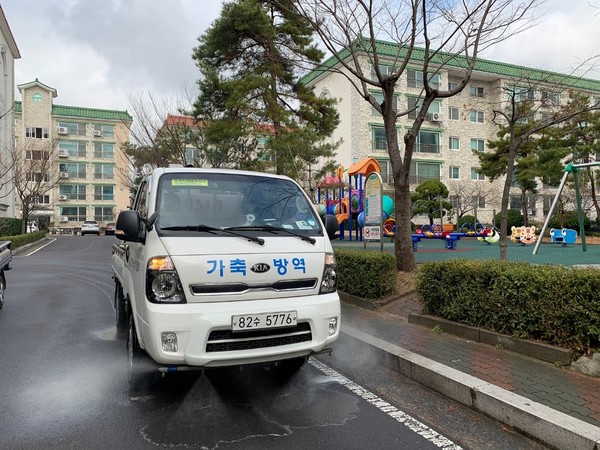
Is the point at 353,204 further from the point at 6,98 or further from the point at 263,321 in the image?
the point at 6,98

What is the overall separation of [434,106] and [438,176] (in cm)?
590

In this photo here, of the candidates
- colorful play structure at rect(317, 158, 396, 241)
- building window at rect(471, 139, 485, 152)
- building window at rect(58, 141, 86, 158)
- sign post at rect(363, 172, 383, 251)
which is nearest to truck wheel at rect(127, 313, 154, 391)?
sign post at rect(363, 172, 383, 251)

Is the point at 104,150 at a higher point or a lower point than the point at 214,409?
higher

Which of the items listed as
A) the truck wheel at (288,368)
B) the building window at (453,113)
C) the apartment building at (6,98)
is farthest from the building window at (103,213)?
the truck wheel at (288,368)

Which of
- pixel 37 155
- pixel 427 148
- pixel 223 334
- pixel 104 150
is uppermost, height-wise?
pixel 104 150

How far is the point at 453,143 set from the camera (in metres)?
39.0

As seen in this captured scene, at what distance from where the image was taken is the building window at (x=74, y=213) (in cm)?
5306

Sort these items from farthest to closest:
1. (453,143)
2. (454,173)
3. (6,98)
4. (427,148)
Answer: (454,173) → (453,143) → (427,148) → (6,98)

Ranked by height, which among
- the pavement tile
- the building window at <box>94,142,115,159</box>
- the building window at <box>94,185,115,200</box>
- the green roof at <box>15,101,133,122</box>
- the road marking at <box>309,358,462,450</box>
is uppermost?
the green roof at <box>15,101,133,122</box>

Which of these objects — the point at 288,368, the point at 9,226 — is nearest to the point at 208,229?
the point at 288,368

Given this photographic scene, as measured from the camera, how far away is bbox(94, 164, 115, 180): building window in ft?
179

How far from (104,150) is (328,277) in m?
57.1

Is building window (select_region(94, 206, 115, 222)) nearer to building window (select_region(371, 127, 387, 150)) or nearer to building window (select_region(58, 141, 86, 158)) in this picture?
building window (select_region(58, 141, 86, 158))

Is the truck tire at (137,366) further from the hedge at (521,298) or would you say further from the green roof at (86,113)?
the green roof at (86,113)
